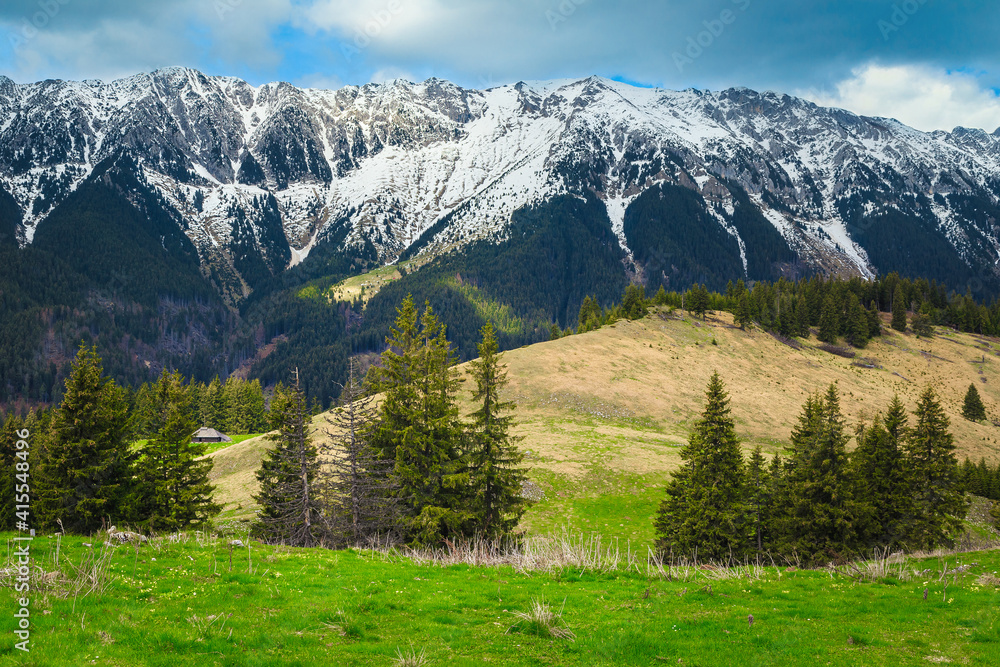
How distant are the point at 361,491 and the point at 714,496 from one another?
63.4ft

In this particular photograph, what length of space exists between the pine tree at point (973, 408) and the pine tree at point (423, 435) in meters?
97.3

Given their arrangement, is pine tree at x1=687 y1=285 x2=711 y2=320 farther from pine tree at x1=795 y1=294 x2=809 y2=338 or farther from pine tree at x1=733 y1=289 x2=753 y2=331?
pine tree at x1=795 y1=294 x2=809 y2=338

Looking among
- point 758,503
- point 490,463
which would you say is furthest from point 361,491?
point 758,503

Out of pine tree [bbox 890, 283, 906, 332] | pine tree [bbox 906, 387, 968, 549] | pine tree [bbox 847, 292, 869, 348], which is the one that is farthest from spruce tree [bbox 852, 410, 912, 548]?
pine tree [bbox 890, 283, 906, 332]

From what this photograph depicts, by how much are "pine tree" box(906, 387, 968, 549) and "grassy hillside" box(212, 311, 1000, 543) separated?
17323 mm

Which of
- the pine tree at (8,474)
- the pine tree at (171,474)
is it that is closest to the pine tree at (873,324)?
the pine tree at (171,474)

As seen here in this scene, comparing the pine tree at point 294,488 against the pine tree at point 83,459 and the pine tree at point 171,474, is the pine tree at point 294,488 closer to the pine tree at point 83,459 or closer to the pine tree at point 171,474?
the pine tree at point 171,474

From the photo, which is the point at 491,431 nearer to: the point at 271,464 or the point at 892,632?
the point at 271,464

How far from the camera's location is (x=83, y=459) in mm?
29906

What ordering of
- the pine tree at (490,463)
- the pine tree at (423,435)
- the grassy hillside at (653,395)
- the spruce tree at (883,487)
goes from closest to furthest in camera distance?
the pine tree at (423,435), the pine tree at (490,463), the spruce tree at (883,487), the grassy hillside at (653,395)

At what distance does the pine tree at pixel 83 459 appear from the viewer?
28984 mm

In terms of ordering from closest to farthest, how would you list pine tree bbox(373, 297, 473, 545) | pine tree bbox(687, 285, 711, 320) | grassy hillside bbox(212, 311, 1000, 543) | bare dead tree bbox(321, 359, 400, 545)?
pine tree bbox(373, 297, 473, 545) < bare dead tree bbox(321, 359, 400, 545) < grassy hillside bbox(212, 311, 1000, 543) < pine tree bbox(687, 285, 711, 320)

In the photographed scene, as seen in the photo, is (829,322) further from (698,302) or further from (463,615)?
(463,615)

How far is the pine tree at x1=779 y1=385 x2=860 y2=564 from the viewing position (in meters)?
30.8
